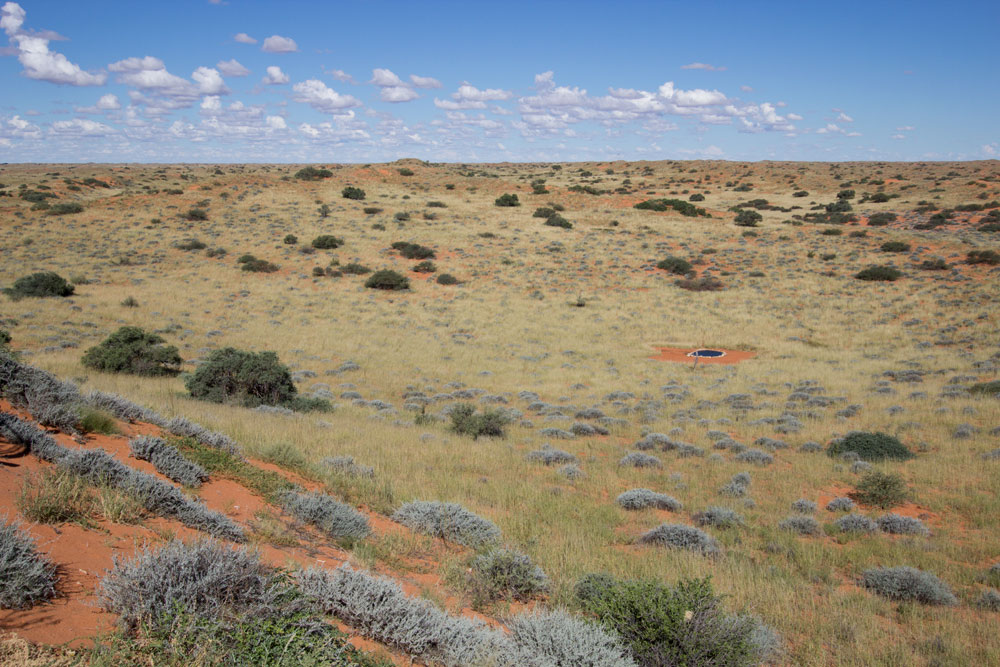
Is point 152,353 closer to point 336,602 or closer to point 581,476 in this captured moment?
point 581,476

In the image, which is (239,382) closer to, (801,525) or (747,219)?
(801,525)

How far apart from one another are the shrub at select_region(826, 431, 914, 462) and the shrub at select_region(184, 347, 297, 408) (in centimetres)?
1343

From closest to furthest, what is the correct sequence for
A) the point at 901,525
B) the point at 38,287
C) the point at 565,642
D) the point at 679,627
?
the point at 565,642, the point at 679,627, the point at 901,525, the point at 38,287

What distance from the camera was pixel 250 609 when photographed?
3.47m

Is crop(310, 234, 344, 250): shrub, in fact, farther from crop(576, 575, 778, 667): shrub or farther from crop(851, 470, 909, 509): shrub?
crop(576, 575, 778, 667): shrub

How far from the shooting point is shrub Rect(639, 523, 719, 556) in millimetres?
7215

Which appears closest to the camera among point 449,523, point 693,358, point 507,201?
point 449,523

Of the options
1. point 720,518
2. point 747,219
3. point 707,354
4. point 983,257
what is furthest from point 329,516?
point 747,219

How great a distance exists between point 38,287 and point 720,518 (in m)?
30.9

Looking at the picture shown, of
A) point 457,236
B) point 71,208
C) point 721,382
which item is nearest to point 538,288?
point 457,236

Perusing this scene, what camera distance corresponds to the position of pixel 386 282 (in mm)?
33469

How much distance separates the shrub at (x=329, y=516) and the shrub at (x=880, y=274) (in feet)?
123

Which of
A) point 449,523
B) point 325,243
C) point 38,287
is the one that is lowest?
point 38,287

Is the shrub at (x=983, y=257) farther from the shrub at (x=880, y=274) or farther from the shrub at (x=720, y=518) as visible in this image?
the shrub at (x=720, y=518)
